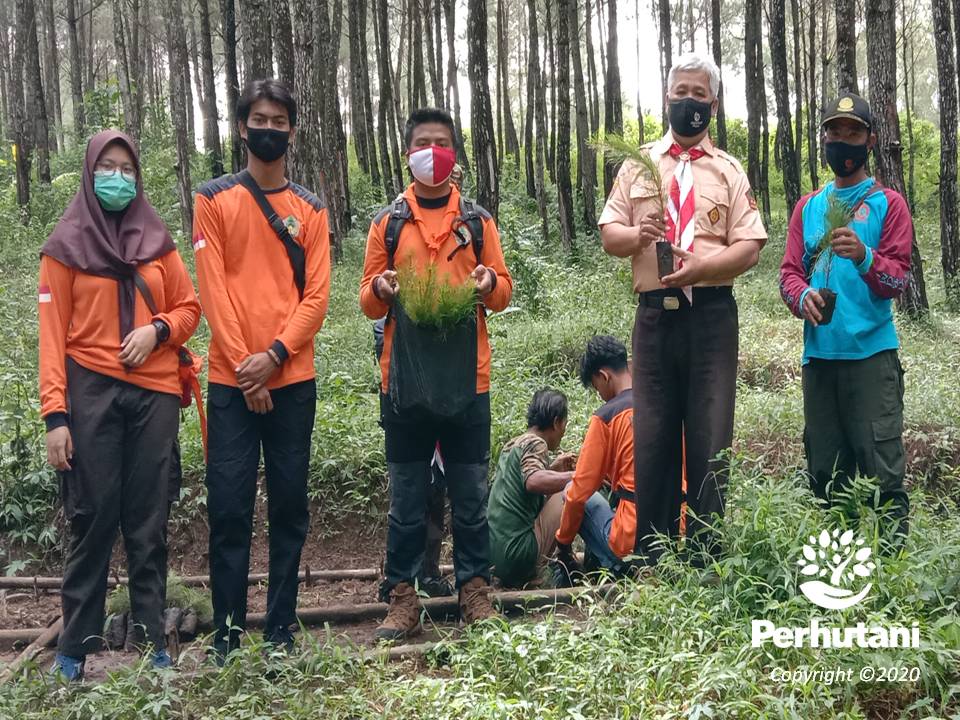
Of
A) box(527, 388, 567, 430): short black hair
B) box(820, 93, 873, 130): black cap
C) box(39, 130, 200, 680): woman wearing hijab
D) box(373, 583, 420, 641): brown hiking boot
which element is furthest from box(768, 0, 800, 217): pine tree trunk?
box(39, 130, 200, 680): woman wearing hijab

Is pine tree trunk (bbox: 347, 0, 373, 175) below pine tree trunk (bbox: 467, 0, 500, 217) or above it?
above

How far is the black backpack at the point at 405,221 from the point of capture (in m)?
4.36

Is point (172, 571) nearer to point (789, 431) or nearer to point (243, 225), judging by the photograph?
point (243, 225)

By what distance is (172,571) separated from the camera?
229 inches

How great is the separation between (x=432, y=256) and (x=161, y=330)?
4.00ft

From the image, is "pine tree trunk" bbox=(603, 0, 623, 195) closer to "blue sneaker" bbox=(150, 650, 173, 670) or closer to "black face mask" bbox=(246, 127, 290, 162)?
"black face mask" bbox=(246, 127, 290, 162)

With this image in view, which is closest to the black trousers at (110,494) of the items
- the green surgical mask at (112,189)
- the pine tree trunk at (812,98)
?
the green surgical mask at (112,189)

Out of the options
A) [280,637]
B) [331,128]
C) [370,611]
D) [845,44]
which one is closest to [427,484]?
[370,611]

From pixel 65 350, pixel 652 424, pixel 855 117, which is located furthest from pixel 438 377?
Answer: pixel 855 117

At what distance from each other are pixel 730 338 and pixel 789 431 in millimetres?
2999

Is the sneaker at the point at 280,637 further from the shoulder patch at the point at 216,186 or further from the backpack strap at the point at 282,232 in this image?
the shoulder patch at the point at 216,186

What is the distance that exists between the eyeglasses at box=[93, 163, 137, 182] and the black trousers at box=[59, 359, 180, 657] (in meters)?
0.80

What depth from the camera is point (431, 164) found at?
14.0 ft

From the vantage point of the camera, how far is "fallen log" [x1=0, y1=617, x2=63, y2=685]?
12.9ft
